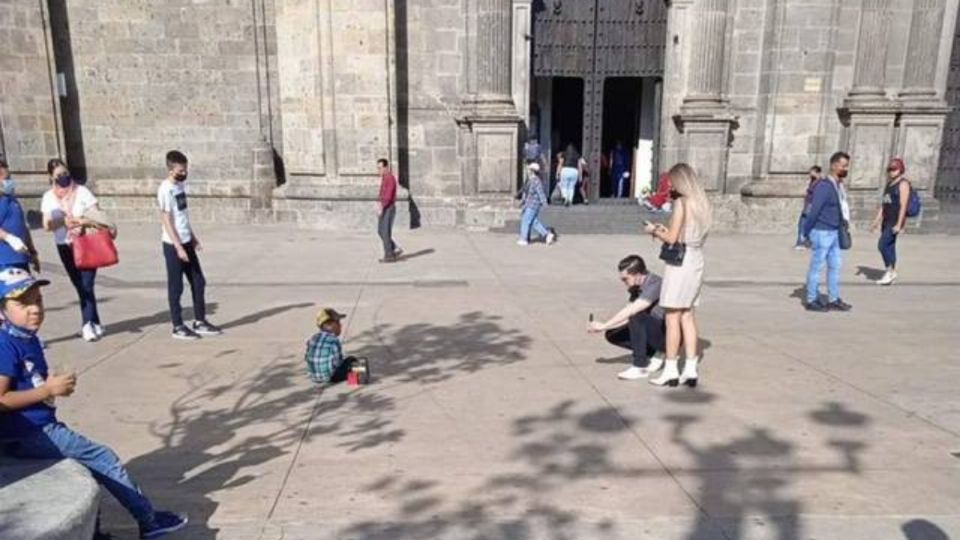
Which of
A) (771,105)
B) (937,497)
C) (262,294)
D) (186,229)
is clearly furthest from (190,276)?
(771,105)

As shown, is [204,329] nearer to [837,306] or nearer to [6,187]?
[6,187]

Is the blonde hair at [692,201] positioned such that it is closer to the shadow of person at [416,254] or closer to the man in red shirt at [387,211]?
the man in red shirt at [387,211]

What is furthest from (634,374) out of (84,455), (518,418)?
(84,455)

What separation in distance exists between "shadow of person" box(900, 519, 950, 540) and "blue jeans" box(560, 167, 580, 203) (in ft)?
38.4

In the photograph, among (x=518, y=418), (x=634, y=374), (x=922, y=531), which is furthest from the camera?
(x=634, y=374)

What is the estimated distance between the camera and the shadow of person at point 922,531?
126 inches

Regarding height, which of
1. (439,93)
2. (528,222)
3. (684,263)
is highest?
(439,93)

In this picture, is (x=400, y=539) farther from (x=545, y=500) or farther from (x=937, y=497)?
(x=937, y=497)

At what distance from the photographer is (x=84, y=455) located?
2908 mm

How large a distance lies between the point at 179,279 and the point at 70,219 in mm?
1100

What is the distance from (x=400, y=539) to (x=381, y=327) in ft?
12.4

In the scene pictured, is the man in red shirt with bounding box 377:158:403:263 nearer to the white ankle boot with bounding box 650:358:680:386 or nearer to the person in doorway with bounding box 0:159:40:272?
the person in doorway with bounding box 0:159:40:272

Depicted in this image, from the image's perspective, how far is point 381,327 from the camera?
681 cm

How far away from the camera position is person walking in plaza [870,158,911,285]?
28.4ft
